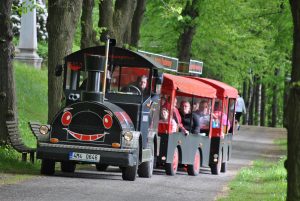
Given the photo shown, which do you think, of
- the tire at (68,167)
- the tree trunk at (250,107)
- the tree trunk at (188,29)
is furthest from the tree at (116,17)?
the tree trunk at (250,107)

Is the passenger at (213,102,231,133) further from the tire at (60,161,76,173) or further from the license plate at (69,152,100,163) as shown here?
the license plate at (69,152,100,163)

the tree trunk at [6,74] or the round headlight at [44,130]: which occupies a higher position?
the tree trunk at [6,74]

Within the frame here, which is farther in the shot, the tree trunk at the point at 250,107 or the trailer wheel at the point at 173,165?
the tree trunk at the point at 250,107

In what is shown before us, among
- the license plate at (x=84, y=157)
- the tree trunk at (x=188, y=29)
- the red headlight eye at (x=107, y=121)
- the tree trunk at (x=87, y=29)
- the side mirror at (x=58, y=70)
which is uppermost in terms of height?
the tree trunk at (x=188, y=29)

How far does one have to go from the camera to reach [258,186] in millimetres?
19172

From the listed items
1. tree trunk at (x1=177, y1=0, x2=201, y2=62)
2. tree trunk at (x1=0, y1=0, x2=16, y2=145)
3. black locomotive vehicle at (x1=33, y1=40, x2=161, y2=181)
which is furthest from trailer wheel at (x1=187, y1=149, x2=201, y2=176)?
tree trunk at (x1=177, y1=0, x2=201, y2=62)

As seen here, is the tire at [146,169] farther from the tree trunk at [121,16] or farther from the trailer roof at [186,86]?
the tree trunk at [121,16]

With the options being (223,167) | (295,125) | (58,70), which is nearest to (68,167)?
(58,70)

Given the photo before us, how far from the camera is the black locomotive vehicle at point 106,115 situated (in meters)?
17.3

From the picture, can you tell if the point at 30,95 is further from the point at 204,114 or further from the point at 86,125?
the point at 86,125

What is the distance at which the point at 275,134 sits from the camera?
49.9 m

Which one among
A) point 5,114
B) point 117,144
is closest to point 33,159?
point 5,114

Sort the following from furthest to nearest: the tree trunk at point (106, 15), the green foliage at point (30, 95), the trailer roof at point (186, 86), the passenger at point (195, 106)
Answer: the green foliage at point (30, 95) < the tree trunk at point (106, 15) < the passenger at point (195, 106) < the trailer roof at point (186, 86)

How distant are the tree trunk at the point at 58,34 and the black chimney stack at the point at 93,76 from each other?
7.58 ft
